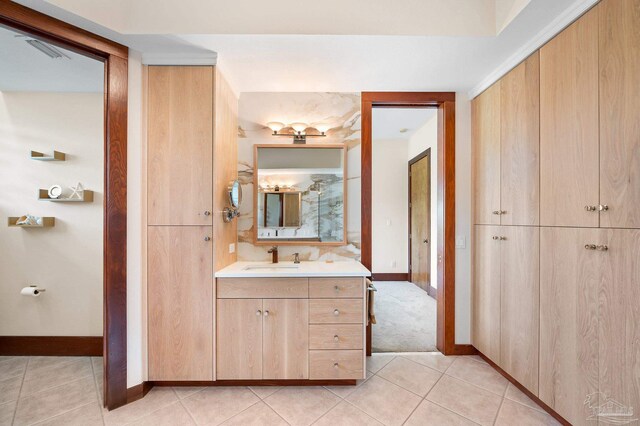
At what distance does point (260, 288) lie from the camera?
1834 mm

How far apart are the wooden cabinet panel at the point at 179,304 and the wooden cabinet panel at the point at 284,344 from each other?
404 mm

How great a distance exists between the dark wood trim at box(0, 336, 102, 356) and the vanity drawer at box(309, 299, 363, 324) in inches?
81.6

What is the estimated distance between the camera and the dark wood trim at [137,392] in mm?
1714

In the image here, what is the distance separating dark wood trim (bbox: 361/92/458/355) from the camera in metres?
2.31

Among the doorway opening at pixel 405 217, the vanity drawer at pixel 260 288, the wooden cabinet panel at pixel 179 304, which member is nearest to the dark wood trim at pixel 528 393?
the doorway opening at pixel 405 217

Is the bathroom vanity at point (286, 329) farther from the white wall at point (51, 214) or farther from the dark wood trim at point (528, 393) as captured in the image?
the white wall at point (51, 214)

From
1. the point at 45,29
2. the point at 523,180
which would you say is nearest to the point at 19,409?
the point at 45,29

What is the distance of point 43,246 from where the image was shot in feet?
7.49

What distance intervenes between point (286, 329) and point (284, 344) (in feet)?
0.35

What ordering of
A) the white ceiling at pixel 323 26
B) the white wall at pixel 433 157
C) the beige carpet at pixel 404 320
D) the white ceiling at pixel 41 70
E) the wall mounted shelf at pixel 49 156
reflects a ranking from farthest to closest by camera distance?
the white wall at pixel 433 157 → the beige carpet at pixel 404 320 → the wall mounted shelf at pixel 49 156 → the white ceiling at pixel 41 70 → the white ceiling at pixel 323 26

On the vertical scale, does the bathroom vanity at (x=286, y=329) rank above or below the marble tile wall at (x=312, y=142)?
below

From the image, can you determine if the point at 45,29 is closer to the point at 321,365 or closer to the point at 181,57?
the point at 181,57

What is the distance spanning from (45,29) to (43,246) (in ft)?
6.06

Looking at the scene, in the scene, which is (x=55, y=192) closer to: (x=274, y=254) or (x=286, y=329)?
(x=274, y=254)
